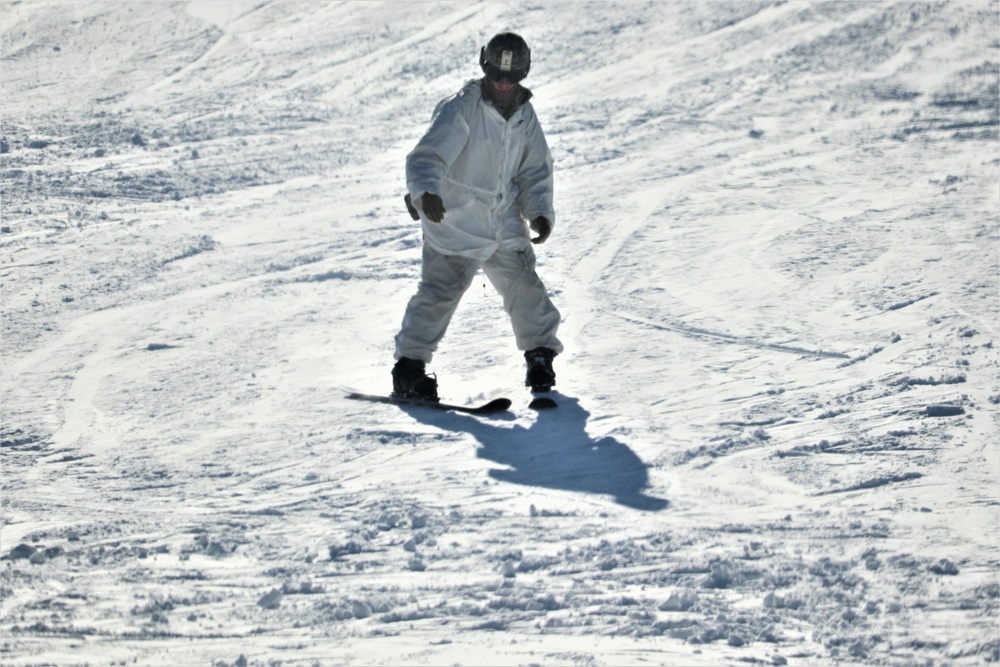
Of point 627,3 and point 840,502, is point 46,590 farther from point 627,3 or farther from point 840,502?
point 627,3

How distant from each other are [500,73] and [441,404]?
1261mm

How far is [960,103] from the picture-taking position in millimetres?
10023

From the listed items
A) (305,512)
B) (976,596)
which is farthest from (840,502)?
(305,512)

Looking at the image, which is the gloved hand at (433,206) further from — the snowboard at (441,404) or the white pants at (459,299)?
the snowboard at (441,404)

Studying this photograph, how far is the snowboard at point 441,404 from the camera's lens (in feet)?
17.2

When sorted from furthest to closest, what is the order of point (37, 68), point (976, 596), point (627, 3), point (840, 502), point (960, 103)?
point (627, 3), point (37, 68), point (960, 103), point (840, 502), point (976, 596)

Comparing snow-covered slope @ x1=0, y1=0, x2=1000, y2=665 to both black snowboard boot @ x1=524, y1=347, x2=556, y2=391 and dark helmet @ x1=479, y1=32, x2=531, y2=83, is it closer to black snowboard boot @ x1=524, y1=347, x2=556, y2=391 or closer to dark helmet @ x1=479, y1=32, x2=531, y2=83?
black snowboard boot @ x1=524, y1=347, x2=556, y2=391

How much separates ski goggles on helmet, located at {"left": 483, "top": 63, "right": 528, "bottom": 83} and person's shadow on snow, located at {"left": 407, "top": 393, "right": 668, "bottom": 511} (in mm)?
1224

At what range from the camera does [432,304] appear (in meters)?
5.45

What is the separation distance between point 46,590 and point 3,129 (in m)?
7.39

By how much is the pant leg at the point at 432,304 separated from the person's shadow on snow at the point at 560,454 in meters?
0.28

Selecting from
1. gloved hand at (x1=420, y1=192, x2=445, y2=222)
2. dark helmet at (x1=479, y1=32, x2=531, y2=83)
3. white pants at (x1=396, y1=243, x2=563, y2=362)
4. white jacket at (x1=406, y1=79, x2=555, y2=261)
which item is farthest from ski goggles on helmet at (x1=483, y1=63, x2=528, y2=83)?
white pants at (x1=396, y1=243, x2=563, y2=362)

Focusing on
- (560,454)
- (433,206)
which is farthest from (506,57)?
(560,454)

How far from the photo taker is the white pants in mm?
5445
